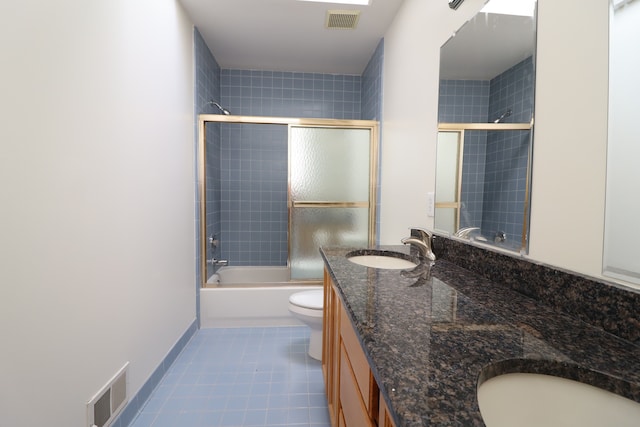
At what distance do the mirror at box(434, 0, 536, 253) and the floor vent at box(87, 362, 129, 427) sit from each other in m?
1.66

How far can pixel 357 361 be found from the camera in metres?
0.83

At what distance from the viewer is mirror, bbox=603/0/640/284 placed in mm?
633

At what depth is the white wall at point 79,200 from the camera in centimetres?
86

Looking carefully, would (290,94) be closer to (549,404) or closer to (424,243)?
(424,243)

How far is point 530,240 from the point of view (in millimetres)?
946

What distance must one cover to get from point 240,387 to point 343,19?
2593 mm

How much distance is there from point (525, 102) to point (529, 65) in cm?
11

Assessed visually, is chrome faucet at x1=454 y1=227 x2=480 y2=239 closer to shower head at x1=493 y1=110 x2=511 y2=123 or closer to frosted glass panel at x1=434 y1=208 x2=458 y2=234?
frosted glass panel at x1=434 y1=208 x2=458 y2=234

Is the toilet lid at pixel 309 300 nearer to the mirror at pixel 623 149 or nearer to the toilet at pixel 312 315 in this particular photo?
the toilet at pixel 312 315

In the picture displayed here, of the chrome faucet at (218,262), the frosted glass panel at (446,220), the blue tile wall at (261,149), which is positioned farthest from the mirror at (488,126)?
the chrome faucet at (218,262)

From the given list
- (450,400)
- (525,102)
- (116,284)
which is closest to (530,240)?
(525,102)

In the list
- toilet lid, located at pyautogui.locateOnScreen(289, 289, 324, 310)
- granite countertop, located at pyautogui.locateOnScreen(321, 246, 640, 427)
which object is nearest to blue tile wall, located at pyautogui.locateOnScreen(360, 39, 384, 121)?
toilet lid, located at pyautogui.locateOnScreen(289, 289, 324, 310)

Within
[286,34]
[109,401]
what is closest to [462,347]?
[109,401]

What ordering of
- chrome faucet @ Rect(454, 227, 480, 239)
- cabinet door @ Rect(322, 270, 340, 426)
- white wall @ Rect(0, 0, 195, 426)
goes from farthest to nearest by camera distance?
chrome faucet @ Rect(454, 227, 480, 239) < cabinet door @ Rect(322, 270, 340, 426) < white wall @ Rect(0, 0, 195, 426)
